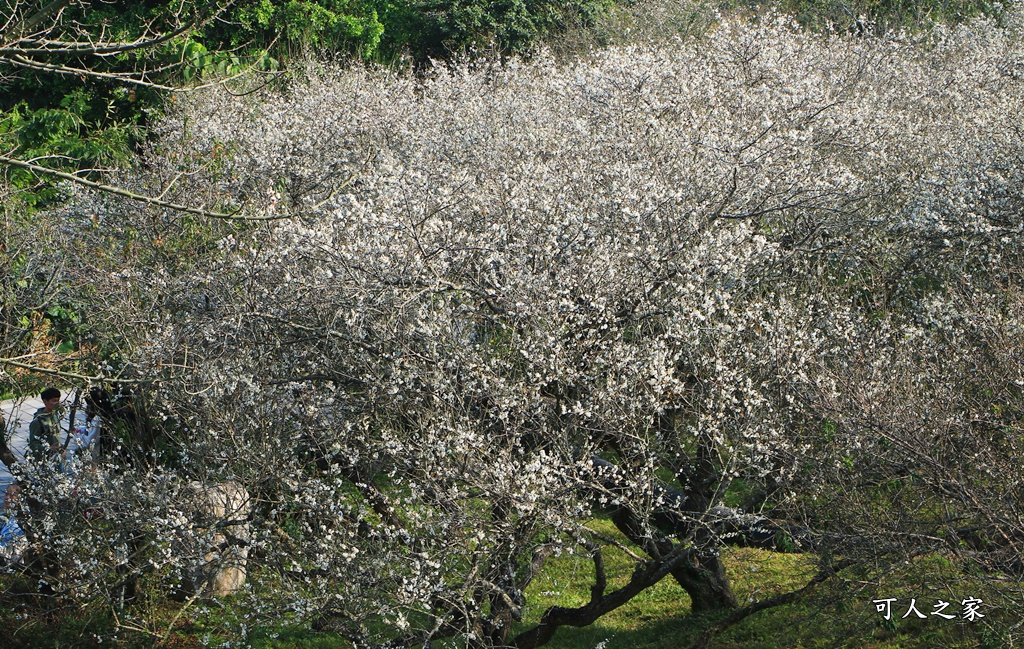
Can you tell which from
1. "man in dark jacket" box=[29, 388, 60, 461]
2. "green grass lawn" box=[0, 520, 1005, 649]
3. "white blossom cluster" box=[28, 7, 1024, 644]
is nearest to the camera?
"white blossom cluster" box=[28, 7, 1024, 644]

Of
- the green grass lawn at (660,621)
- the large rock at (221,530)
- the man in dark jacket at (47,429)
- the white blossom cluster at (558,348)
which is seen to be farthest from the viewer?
the man in dark jacket at (47,429)

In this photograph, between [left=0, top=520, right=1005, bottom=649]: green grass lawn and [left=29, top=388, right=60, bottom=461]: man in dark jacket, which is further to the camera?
[left=29, top=388, right=60, bottom=461]: man in dark jacket

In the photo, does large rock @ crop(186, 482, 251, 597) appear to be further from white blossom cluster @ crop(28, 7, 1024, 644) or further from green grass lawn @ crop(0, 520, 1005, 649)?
green grass lawn @ crop(0, 520, 1005, 649)

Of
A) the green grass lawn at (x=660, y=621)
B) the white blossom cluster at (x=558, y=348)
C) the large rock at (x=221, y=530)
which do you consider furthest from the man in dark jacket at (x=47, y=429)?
the large rock at (x=221, y=530)

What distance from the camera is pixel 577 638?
25.2 feet

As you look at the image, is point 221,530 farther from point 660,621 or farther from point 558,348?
point 660,621

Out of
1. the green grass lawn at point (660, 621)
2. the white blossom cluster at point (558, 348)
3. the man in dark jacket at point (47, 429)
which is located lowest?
the green grass lawn at point (660, 621)

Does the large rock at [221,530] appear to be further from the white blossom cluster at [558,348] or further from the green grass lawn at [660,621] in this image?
the green grass lawn at [660,621]

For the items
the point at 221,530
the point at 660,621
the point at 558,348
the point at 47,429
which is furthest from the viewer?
the point at 47,429

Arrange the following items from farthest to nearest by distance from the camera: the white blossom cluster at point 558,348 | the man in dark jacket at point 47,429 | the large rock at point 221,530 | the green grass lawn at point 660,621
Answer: the man in dark jacket at point 47,429 < the green grass lawn at point 660,621 < the large rock at point 221,530 < the white blossom cluster at point 558,348

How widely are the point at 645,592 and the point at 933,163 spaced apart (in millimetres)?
5308

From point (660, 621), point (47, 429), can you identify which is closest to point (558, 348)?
point (660, 621)

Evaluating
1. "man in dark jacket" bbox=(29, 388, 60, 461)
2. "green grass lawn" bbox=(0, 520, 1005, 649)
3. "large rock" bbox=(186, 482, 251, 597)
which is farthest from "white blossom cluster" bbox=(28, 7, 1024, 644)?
"man in dark jacket" bbox=(29, 388, 60, 461)

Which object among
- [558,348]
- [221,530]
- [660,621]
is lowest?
[660,621]
